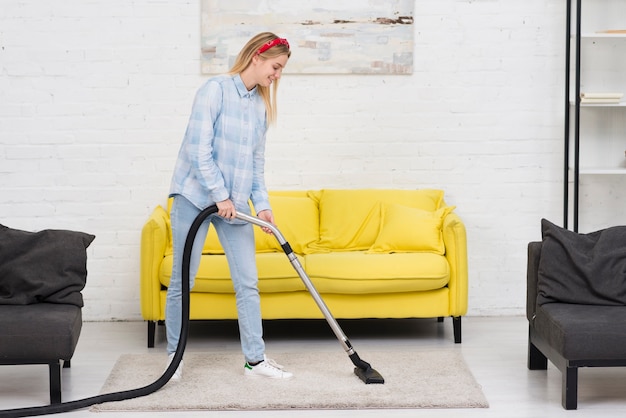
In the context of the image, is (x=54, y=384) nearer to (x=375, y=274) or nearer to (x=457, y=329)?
(x=375, y=274)

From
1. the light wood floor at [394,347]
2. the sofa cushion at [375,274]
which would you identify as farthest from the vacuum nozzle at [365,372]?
the sofa cushion at [375,274]

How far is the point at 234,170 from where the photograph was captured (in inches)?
157

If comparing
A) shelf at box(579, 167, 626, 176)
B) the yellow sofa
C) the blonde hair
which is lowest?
the yellow sofa

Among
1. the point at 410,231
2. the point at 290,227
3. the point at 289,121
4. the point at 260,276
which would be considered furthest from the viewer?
the point at 289,121

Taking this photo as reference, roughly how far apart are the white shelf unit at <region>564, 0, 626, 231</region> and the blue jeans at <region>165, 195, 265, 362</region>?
210cm

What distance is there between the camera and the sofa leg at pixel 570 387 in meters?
3.69

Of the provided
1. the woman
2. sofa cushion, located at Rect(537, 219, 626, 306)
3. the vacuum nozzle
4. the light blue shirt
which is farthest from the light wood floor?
the light blue shirt

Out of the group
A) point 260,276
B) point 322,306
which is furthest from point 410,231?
point 322,306

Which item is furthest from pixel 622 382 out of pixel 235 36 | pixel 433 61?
pixel 235 36

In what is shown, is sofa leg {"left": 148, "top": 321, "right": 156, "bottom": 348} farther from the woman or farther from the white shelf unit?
the white shelf unit

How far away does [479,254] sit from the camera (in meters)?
5.62

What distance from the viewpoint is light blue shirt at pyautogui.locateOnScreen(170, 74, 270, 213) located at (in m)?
3.89

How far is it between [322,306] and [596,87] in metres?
2.41

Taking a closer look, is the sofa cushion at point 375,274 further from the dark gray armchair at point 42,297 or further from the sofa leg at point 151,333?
the dark gray armchair at point 42,297
